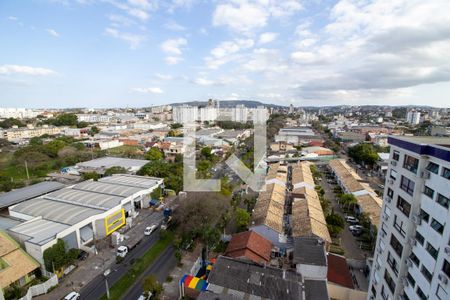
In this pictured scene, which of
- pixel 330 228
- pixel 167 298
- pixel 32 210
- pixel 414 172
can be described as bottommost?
pixel 167 298

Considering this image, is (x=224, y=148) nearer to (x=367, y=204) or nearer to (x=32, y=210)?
(x=367, y=204)

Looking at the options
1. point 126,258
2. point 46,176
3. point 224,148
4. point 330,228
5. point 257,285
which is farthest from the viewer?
point 224,148

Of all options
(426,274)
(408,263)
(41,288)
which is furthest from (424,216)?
(41,288)

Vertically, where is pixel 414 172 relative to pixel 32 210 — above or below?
above

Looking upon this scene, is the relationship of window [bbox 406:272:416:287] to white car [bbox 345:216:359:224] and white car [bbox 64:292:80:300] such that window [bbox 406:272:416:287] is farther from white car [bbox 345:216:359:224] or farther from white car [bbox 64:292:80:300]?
white car [bbox 64:292:80:300]

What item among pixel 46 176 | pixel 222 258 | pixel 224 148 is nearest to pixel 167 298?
pixel 222 258

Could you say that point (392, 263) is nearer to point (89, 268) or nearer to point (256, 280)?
point (256, 280)
